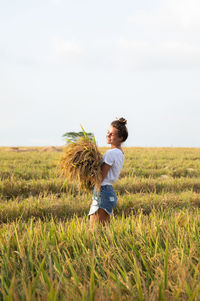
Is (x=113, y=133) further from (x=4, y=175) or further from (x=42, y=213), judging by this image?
(x=4, y=175)

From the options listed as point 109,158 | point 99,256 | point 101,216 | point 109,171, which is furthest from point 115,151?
point 99,256

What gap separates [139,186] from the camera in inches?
247

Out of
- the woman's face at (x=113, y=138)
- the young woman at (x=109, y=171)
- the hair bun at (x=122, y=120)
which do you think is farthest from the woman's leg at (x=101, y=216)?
the hair bun at (x=122, y=120)

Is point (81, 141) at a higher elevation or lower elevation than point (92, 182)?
higher

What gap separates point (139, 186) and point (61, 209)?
2411mm

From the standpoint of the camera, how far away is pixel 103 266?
182 centimetres

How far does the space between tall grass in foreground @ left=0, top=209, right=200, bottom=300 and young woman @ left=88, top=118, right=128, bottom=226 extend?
2.51ft

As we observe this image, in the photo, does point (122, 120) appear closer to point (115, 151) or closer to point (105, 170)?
point (115, 151)

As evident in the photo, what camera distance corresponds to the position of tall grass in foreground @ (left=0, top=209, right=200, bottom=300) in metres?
1.44

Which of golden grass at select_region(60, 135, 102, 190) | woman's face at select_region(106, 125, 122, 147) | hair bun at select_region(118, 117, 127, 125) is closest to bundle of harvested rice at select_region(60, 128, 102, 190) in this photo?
golden grass at select_region(60, 135, 102, 190)

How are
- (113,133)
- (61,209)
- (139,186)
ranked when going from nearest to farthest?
(113,133) < (61,209) < (139,186)

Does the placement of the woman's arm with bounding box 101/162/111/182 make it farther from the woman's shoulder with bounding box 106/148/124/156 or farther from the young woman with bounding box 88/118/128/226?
the woman's shoulder with bounding box 106/148/124/156

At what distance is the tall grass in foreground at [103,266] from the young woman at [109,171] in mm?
765

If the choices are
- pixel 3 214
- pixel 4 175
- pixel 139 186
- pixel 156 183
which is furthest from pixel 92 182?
pixel 4 175
